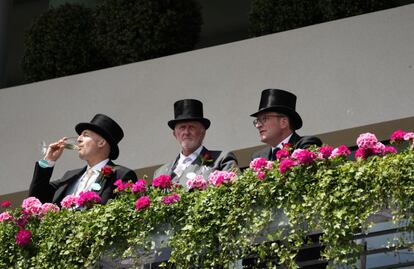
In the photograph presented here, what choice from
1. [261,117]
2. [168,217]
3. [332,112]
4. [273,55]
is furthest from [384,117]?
[168,217]

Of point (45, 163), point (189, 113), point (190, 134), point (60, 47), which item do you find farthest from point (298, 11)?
point (45, 163)

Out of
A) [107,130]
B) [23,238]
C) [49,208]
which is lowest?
[23,238]

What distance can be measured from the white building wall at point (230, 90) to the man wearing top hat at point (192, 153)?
7.53 ft

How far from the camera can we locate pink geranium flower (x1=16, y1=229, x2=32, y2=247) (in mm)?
8539

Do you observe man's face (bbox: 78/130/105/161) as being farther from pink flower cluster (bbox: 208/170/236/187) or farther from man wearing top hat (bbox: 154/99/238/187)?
pink flower cluster (bbox: 208/170/236/187)

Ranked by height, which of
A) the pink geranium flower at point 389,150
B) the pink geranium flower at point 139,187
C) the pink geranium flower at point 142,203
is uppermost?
the pink geranium flower at point 389,150

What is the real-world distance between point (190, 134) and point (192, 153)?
149mm

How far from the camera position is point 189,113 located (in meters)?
9.62

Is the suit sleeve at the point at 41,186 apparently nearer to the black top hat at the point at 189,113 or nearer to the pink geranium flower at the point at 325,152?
the black top hat at the point at 189,113

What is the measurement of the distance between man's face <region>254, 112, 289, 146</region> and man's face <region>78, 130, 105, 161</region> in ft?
4.01

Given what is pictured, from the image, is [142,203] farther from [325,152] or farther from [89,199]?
[325,152]

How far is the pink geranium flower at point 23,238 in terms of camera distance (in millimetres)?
8539

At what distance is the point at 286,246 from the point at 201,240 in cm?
58

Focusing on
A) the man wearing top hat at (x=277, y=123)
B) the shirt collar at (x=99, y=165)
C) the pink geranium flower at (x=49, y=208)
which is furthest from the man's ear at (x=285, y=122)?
the pink geranium flower at (x=49, y=208)
